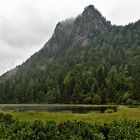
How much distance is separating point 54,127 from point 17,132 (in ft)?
13.3

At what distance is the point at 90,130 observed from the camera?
43906mm

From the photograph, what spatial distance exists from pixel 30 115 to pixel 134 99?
10458 cm

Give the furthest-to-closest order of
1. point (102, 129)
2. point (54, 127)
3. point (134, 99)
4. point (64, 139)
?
point (134, 99)
point (102, 129)
point (54, 127)
point (64, 139)

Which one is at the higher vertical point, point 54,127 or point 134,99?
point 134,99

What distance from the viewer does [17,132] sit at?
44.6 meters

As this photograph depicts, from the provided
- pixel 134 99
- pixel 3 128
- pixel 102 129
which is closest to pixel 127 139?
pixel 102 129

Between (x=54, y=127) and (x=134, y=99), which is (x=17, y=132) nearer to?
(x=54, y=127)

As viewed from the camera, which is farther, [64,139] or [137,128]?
[137,128]

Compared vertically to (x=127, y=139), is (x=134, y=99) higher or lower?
higher

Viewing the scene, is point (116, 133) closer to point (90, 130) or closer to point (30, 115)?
point (90, 130)

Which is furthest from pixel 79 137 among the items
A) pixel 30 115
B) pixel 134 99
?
pixel 134 99

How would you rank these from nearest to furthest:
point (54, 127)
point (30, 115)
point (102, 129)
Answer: point (54, 127) → point (102, 129) → point (30, 115)

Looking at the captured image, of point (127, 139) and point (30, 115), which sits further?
point (30, 115)

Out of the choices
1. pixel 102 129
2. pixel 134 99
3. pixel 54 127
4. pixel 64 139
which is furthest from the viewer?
pixel 134 99
